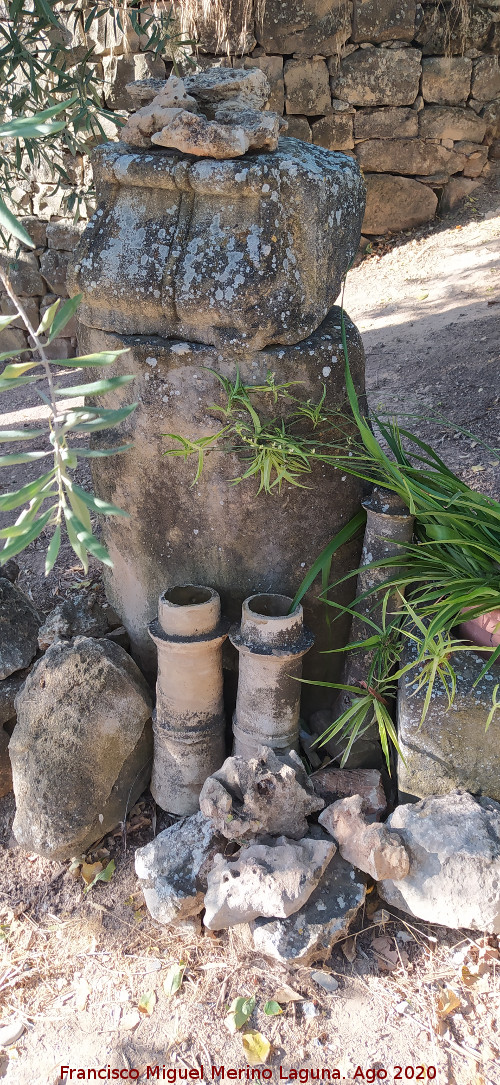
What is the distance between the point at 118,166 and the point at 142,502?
97 cm

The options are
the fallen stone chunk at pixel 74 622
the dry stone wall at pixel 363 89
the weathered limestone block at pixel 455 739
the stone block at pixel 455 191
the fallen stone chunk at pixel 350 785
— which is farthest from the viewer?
the stone block at pixel 455 191

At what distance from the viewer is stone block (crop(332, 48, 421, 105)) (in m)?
6.41

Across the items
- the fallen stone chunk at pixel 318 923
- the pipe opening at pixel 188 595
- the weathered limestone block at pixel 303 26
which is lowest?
the fallen stone chunk at pixel 318 923

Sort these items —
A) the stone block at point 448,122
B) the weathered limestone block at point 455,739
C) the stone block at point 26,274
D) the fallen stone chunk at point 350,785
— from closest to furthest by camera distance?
the weathered limestone block at point 455,739, the fallen stone chunk at point 350,785, the stone block at point 448,122, the stone block at point 26,274

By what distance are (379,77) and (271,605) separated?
6.00 metres

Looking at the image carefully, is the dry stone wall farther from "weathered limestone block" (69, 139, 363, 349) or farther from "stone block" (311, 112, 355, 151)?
"weathered limestone block" (69, 139, 363, 349)

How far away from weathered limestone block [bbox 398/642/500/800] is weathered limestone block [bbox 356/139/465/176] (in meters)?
5.94

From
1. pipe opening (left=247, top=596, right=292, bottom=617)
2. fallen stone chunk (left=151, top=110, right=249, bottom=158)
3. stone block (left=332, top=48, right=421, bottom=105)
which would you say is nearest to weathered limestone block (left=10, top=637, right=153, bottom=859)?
pipe opening (left=247, top=596, right=292, bottom=617)

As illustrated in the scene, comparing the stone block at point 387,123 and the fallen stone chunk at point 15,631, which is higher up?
the stone block at point 387,123

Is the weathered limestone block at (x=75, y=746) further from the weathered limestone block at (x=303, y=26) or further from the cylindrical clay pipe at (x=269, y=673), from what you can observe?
the weathered limestone block at (x=303, y=26)

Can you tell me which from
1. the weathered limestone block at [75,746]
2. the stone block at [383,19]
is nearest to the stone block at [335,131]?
the stone block at [383,19]

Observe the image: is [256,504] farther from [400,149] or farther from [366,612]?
[400,149]

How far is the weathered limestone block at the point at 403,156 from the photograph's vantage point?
6703 mm

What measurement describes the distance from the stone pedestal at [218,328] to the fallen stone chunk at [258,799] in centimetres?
53
